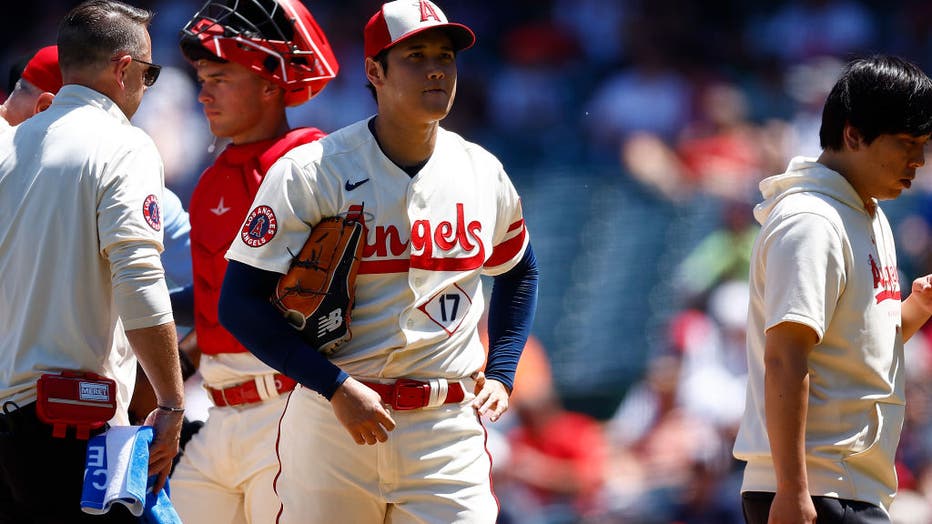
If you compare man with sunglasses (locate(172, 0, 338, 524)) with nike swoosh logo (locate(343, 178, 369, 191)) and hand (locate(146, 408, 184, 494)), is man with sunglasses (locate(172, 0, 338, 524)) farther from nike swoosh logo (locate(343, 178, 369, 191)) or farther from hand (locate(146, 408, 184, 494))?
nike swoosh logo (locate(343, 178, 369, 191))

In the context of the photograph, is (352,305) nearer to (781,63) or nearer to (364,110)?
(364,110)

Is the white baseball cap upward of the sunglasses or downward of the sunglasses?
upward

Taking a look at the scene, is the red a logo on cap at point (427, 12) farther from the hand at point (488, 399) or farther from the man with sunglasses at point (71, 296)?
the hand at point (488, 399)

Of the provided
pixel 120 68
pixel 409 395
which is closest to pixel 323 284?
pixel 409 395

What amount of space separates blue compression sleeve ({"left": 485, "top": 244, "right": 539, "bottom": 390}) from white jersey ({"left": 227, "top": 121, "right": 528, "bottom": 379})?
32 centimetres

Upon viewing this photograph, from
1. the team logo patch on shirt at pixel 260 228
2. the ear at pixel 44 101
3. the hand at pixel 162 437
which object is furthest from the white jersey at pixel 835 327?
the ear at pixel 44 101

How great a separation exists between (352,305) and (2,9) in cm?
755

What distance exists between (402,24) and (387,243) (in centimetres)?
63

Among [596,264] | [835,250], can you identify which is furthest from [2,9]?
[835,250]

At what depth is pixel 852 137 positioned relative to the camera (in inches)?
140

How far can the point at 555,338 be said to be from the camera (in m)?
8.71

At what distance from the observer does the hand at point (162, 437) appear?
3.48 meters

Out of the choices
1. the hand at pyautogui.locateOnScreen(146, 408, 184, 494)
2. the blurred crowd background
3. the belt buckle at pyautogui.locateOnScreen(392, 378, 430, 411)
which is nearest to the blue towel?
the hand at pyautogui.locateOnScreen(146, 408, 184, 494)

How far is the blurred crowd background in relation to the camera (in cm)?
802
